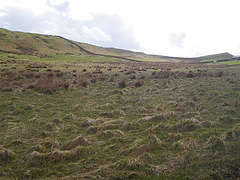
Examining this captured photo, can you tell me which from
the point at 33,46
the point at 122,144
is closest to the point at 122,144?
the point at 122,144

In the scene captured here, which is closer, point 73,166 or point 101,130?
point 73,166

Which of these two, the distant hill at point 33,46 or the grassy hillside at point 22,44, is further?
the distant hill at point 33,46

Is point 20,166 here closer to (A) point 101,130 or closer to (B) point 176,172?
(A) point 101,130

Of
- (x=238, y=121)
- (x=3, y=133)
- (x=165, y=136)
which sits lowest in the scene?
(x=3, y=133)

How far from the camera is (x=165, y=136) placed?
7.14m

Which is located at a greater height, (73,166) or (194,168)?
(194,168)

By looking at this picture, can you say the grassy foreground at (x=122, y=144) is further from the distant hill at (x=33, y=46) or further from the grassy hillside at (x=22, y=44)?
the grassy hillside at (x=22, y=44)

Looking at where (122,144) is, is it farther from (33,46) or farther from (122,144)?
(33,46)

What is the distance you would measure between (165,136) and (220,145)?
217 centimetres

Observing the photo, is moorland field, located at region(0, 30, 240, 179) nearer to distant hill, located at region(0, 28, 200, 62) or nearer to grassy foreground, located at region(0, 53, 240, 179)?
grassy foreground, located at region(0, 53, 240, 179)

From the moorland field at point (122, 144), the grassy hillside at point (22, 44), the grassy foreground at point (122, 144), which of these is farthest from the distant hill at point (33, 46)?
the grassy foreground at point (122, 144)

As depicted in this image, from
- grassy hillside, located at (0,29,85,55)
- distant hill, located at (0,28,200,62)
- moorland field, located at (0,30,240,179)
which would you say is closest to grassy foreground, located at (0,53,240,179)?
moorland field, located at (0,30,240,179)

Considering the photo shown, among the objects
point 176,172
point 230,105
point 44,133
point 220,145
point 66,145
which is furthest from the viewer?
point 230,105

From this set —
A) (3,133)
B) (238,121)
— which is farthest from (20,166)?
(238,121)
